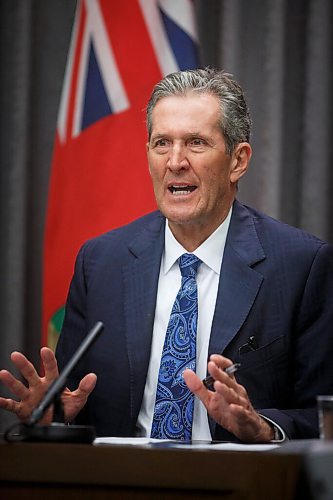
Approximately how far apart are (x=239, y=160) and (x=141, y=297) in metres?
0.47

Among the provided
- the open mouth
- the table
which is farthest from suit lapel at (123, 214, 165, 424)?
the table

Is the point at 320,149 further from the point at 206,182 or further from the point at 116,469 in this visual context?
the point at 116,469

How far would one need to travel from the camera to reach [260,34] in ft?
11.6

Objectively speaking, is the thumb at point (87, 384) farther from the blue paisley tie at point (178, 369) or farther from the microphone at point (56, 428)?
the microphone at point (56, 428)

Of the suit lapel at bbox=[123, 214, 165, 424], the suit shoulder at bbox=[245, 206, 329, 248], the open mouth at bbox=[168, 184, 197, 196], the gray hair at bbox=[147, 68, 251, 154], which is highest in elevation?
the gray hair at bbox=[147, 68, 251, 154]

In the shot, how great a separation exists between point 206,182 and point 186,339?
413 millimetres

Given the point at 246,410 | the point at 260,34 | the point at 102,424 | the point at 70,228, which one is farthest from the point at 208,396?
the point at 260,34

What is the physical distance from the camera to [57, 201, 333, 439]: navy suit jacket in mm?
2283

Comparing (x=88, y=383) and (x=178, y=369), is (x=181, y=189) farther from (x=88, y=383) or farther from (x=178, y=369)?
(x=88, y=383)

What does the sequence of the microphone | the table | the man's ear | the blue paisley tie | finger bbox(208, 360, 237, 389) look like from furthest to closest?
the man's ear
the blue paisley tie
finger bbox(208, 360, 237, 389)
the microphone
the table

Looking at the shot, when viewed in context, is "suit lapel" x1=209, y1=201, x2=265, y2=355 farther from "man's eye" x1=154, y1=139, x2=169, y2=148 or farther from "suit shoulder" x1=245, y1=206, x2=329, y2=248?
"man's eye" x1=154, y1=139, x2=169, y2=148

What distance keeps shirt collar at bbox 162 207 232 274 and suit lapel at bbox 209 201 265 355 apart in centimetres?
2

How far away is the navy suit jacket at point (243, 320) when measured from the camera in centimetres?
228

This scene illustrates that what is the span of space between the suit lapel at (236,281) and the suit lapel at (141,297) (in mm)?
178
